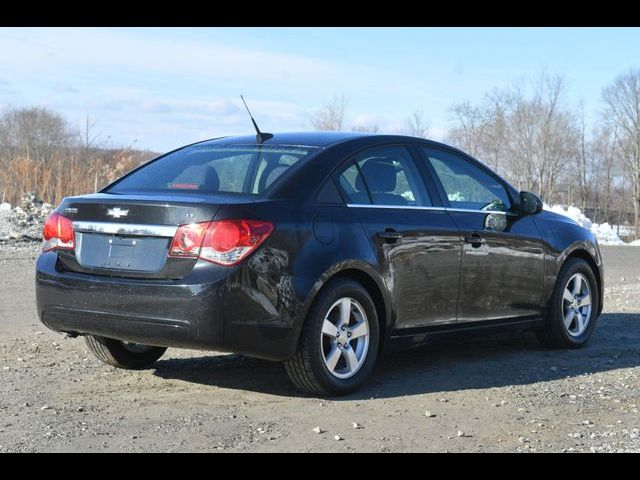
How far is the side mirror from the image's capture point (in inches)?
311

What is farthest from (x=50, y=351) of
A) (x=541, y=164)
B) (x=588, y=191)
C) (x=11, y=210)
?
(x=588, y=191)

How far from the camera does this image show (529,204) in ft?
26.0

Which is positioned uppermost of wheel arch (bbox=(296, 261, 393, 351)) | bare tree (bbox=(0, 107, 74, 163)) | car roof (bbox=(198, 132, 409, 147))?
bare tree (bbox=(0, 107, 74, 163))

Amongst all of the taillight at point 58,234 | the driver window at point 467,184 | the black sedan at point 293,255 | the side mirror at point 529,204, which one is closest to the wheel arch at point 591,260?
the side mirror at point 529,204

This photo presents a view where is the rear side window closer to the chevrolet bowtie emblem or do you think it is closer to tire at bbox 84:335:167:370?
the chevrolet bowtie emblem

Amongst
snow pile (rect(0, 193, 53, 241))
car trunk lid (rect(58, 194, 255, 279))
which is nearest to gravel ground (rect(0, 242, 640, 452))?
car trunk lid (rect(58, 194, 255, 279))

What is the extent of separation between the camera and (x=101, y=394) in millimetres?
6312

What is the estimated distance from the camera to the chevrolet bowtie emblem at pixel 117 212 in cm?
598

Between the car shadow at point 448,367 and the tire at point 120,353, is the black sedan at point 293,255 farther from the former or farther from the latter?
the car shadow at point 448,367

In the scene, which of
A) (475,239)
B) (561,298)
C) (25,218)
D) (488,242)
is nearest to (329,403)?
(475,239)

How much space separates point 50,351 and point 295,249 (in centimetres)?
284

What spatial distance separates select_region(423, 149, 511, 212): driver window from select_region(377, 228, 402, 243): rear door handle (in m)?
0.79

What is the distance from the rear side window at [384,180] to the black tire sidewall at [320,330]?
60cm
